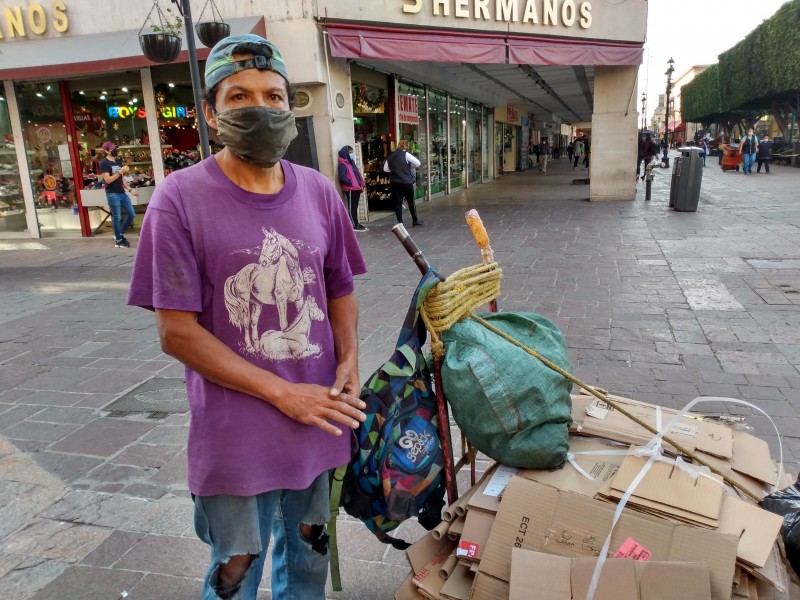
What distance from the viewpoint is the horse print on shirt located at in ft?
4.98

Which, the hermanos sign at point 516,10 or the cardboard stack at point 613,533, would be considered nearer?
the cardboard stack at point 613,533

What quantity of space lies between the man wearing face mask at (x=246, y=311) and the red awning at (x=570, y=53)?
11.3m

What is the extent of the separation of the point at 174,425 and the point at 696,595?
10.6ft

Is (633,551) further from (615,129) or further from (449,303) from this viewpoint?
(615,129)

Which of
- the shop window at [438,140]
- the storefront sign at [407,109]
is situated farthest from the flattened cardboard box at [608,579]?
the shop window at [438,140]

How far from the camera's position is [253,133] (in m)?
1.56

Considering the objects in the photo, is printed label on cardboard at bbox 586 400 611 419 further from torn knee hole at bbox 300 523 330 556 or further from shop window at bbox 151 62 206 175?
shop window at bbox 151 62 206 175

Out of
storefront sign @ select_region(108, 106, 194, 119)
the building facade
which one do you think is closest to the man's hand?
the building facade

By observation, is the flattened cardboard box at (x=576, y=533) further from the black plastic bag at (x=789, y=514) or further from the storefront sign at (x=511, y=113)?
the storefront sign at (x=511, y=113)

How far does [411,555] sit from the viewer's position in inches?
70.4

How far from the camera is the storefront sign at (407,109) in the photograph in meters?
14.5

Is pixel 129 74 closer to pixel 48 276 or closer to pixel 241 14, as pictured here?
pixel 241 14

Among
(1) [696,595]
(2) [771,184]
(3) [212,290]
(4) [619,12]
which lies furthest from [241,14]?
(2) [771,184]

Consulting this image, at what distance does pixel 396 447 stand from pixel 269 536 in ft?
1.45
